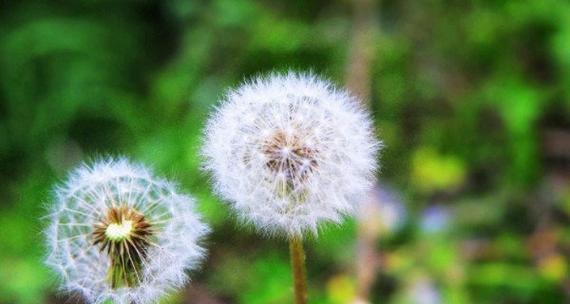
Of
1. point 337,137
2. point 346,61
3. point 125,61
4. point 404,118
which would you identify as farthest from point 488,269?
point 125,61

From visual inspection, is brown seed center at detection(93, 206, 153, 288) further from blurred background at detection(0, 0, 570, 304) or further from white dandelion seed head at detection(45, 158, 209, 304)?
blurred background at detection(0, 0, 570, 304)

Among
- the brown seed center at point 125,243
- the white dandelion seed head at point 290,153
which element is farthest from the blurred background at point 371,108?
the brown seed center at point 125,243

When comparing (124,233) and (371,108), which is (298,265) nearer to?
(124,233)

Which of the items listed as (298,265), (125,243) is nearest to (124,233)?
(125,243)

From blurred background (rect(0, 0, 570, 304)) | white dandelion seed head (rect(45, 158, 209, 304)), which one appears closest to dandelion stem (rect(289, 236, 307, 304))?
white dandelion seed head (rect(45, 158, 209, 304))

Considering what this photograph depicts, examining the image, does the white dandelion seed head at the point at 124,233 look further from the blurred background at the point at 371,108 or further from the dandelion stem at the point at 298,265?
the blurred background at the point at 371,108
